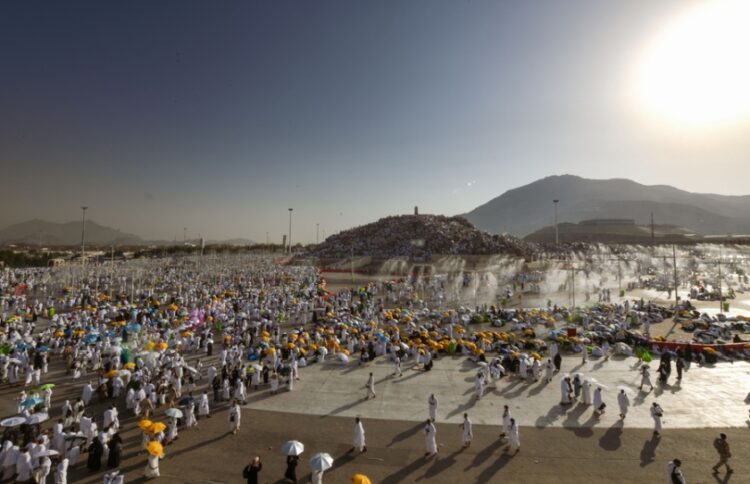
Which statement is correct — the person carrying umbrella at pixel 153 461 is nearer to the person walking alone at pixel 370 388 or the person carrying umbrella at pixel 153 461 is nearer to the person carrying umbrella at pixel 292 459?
the person carrying umbrella at pixel 292 459

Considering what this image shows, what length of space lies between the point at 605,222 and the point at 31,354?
168 m

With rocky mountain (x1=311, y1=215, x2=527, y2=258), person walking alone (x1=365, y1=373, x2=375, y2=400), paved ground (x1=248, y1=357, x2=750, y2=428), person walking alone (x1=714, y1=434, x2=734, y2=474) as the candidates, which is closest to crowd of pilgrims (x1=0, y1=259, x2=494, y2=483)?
paved ground (x1=248, y1=357, x2=750, y2=428)

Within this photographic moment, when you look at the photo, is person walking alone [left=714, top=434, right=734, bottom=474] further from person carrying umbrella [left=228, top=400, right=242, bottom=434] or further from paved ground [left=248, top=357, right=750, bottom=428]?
person carrying umbrella [left=228, top=400, right=242, bottom=434]

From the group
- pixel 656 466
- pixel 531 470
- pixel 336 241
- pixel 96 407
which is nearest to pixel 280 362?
pixel 96 407

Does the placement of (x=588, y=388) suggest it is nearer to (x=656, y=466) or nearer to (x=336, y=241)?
(x=656, y=466)

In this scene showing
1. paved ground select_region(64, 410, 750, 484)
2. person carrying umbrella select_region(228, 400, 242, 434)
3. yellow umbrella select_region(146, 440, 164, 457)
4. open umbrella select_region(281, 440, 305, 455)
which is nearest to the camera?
open umbrella select_region(281, 440, 305, 455)

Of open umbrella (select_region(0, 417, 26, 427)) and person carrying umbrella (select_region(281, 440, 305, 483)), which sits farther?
open umbrella (select_region(0, 417, 26, 427))

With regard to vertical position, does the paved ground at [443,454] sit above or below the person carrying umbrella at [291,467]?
below

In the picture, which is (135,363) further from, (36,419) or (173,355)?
(36,419)

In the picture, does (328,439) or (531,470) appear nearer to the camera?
(531,470)

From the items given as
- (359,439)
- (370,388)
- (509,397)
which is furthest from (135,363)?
(509,397)

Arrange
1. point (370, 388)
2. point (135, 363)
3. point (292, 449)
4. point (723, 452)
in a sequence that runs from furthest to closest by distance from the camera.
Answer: point (135, 363) → point (370, 388) → point (723, 452) → point (292, 449)

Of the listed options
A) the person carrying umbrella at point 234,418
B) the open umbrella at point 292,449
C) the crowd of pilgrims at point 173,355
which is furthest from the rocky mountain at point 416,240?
→ the open umbrella at point 292,449

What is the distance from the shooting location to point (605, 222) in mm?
149375
